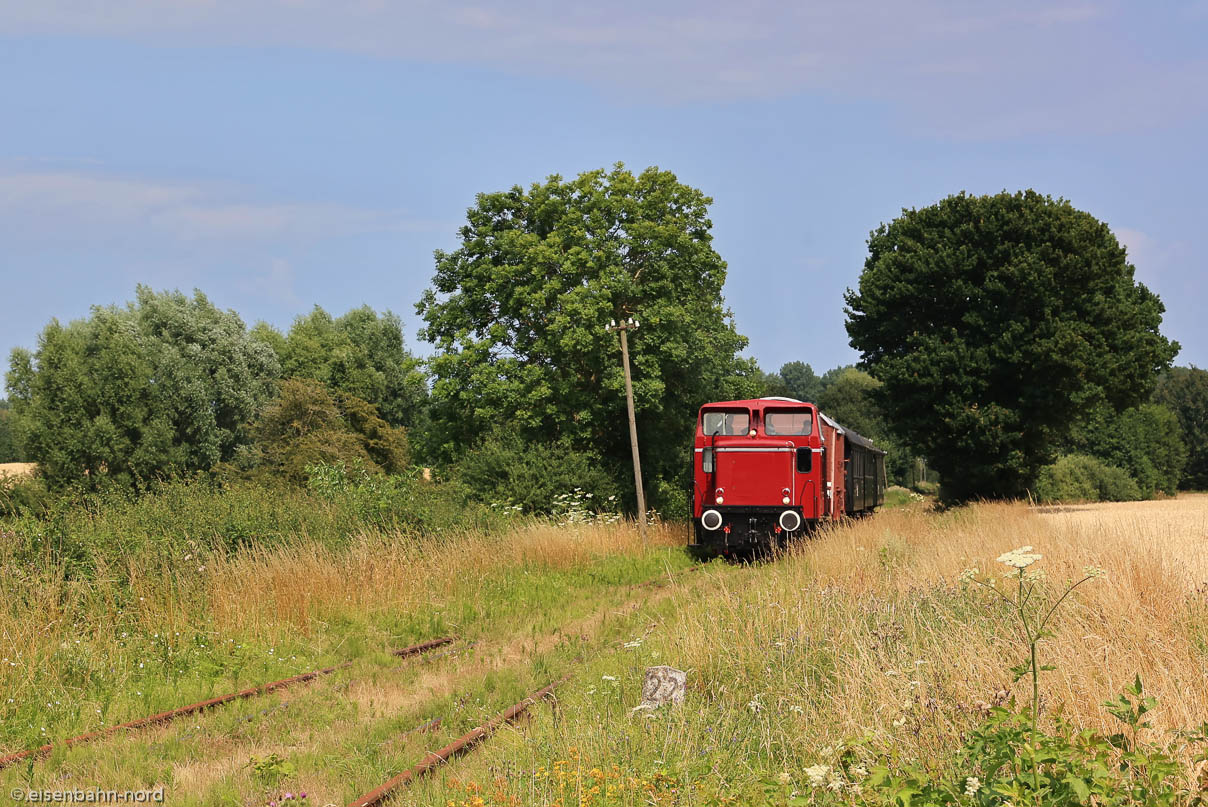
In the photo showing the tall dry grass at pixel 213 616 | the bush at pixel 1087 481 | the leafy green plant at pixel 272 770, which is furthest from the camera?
the bush at pixel 1087 481

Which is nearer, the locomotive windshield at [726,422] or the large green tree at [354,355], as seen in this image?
the locomotive windshield at [726,422]

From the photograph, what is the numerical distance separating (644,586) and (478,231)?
77.6ft

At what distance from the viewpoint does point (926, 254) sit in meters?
36.5

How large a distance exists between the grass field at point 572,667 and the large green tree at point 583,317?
1900 cm

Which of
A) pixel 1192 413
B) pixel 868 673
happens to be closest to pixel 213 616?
pixel 868 673

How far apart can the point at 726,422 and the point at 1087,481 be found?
4144 centimetres

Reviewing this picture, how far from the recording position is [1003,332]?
3453 centimetres

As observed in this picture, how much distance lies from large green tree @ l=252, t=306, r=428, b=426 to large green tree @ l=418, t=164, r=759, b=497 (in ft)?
96.0

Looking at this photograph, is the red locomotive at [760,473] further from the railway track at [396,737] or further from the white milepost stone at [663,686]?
the white milepost stone at [663,686]

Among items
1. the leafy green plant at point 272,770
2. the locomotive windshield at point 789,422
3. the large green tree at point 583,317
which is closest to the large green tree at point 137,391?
the large green tree at point 583,317

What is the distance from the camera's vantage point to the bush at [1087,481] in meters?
52.3

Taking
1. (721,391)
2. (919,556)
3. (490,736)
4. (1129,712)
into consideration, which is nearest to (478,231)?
(721,391)

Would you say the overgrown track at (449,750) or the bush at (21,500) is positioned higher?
the bush at (21,500)

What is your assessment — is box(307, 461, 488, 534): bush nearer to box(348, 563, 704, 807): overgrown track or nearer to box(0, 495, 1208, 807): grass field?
box(0, 495, 1208, 807): grass field
